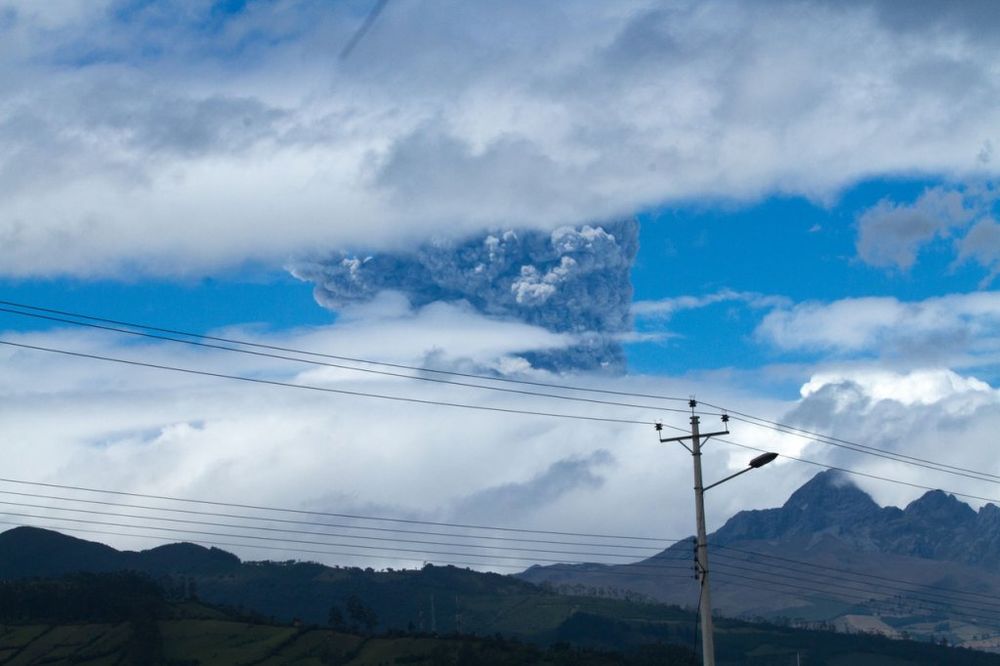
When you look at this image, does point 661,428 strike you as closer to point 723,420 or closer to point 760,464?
point 723,420

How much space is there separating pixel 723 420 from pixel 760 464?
8.77 metres

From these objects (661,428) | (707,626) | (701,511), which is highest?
(661,428)

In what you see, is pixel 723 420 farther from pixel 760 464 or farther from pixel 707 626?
pixel 707 626

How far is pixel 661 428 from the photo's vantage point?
7325 cm

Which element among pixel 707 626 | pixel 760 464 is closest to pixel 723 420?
pixel 760 464

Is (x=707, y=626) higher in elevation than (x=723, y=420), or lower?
lower

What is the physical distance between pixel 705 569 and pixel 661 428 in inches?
390

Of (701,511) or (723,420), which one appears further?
(723,420)

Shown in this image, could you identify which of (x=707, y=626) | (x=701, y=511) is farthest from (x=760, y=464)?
(x=707, y=626)

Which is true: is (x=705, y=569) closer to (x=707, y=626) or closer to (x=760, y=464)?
(x=707, y=626)

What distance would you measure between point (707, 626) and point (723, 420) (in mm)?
13808

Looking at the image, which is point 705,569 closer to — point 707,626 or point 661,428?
point 707,626

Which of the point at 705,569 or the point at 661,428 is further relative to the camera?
the point at 661,428

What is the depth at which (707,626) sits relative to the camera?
65875 mm
